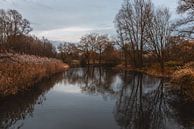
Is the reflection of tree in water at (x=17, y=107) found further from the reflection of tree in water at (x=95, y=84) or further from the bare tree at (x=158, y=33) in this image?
the bare tree at (x=158, y=33)

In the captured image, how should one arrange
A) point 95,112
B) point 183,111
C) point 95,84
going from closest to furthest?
1. point 95,112
2. point 183,111
3. point 95,84

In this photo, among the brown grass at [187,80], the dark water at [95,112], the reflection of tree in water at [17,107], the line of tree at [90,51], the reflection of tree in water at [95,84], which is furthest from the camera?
the line of tree at [90,51]

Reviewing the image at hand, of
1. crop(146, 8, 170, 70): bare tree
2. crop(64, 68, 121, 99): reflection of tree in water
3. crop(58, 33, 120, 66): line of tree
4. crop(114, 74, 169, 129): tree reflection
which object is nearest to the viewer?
crop(114, 74, 169, 129): tree reflection

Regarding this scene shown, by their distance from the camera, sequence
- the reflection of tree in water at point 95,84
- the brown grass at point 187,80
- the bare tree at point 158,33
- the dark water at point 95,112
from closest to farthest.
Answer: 1. the dark water at point 95,112
2. the brown grass at point 187,80
3. the reflection of tree in water at point 95,84
4. the bare tree at point 158,33

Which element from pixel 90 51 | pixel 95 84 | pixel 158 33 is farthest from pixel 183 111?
pixel 90 51

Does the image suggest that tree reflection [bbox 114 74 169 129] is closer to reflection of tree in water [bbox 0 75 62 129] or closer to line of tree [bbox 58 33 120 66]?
reflection of tree in water [bbox 0 75 62 129]

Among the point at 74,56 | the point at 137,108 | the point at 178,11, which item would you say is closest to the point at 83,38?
the point at 74,56

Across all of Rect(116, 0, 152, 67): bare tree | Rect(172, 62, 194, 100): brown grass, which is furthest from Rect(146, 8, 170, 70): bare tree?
Rect(172, 62, 194, 100): brown grass

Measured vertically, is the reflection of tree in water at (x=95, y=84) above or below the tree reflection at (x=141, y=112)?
above

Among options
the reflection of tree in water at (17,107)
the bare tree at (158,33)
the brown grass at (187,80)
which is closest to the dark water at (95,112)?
the reflection of tree in water at (17,107)

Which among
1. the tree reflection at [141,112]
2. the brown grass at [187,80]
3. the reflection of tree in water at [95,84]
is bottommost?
the tree reflection at [141,112]

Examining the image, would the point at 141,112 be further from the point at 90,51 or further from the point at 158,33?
the point at 90,51

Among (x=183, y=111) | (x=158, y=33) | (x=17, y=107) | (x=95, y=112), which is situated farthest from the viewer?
(x=158, y=33)

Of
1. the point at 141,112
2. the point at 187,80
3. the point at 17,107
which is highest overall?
the point at 187,80
